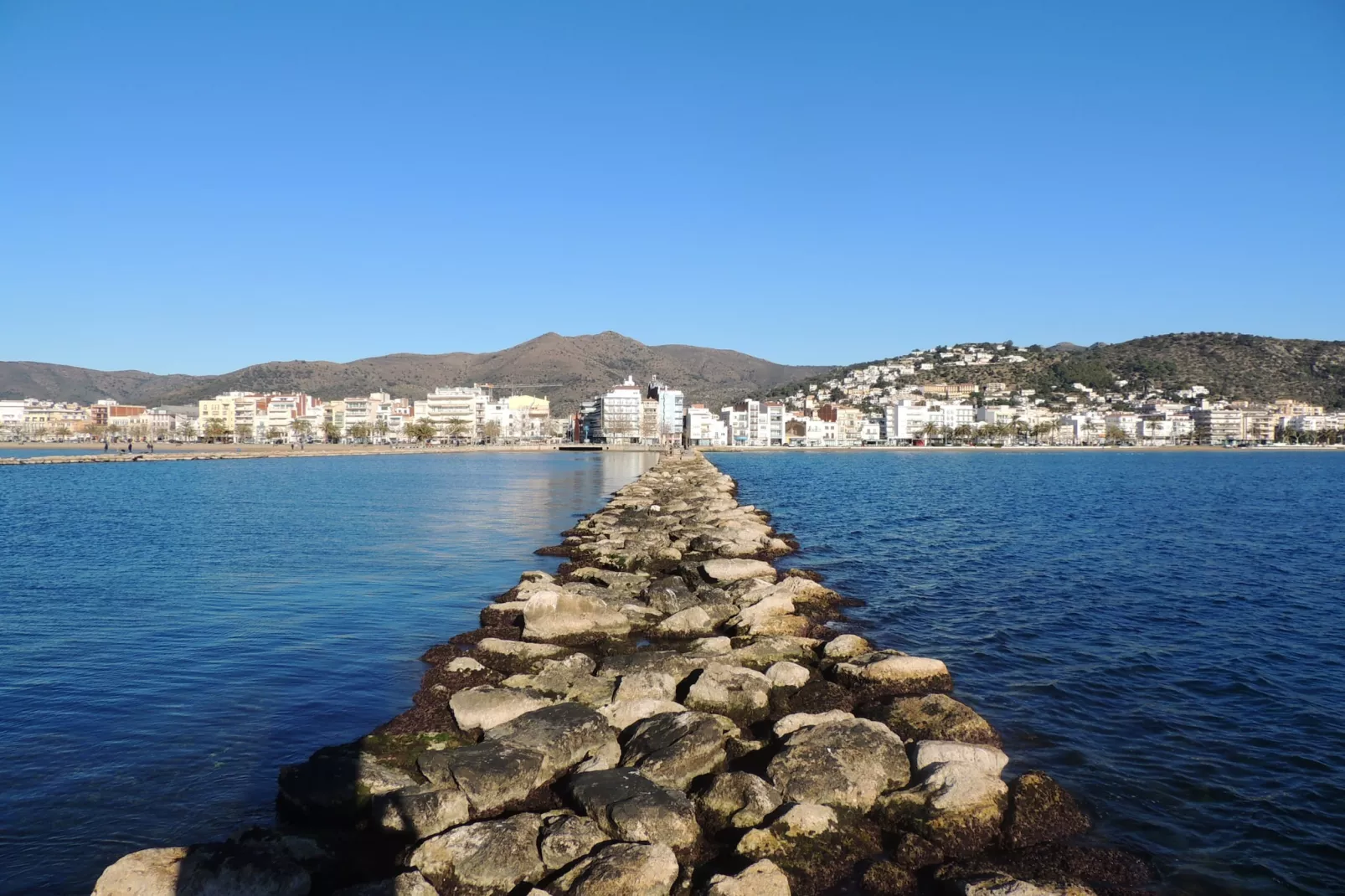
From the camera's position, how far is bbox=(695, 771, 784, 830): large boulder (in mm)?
7406

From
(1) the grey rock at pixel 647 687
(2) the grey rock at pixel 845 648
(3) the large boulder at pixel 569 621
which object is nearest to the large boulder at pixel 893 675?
(2) the grey rock at pixel 845 648

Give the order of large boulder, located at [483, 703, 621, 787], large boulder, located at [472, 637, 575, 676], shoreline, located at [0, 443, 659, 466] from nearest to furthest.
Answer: large boulder, located at [483, 703, 621, 787], large boulder, located at [472, 637, 575, 676], shoreline, located at [0, 443, 659, 466]

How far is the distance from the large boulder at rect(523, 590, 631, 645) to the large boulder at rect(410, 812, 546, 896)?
667 centimetres

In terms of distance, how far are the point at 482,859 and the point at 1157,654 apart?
453 inches

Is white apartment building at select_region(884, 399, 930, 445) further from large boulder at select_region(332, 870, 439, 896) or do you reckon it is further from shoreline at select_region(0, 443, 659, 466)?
large boulder at select_region(332, 870, 439, 896)

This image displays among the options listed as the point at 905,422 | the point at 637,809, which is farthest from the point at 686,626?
the point at 905,422

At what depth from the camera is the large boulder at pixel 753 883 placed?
6148 mm

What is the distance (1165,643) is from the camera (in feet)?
46.7

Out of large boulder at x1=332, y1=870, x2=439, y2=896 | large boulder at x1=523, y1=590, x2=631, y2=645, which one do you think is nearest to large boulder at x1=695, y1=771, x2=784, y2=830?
large boulder at x1=332, y1=870, x2=439, y2=896

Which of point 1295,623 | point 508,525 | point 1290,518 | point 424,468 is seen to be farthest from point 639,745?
point 424,468

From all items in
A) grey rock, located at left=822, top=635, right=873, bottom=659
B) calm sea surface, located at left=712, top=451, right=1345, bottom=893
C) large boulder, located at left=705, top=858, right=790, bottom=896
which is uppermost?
grey rock, located at left=822, top=635, right=873, bottom=659

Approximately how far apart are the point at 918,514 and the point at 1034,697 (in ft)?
91.5

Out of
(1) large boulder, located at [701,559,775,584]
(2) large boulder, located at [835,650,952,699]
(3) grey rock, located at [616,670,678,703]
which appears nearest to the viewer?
(3) grey rock, located at [616,670,678,703]

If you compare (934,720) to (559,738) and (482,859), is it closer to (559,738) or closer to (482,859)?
(559,738)
